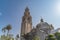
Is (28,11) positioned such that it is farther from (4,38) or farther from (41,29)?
(4,38)

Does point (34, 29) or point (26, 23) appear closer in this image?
point (34, 29)

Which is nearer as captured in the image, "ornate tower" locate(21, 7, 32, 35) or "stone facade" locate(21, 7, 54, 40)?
"stone facade" locate(21, 7, 54, 40)

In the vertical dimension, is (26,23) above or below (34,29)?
above

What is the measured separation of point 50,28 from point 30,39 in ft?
35.4

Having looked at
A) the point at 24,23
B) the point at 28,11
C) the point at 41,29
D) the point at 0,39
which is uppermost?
the point at 28,11

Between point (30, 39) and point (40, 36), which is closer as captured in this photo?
point (40, 36)

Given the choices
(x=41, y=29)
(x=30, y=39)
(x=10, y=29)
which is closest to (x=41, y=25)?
(x=41, y=29)

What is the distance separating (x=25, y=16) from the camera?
7269cm

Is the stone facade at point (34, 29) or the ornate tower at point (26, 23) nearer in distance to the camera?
the stone facade at point (34, 29)

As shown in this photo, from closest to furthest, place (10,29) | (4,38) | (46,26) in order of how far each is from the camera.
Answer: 1. (4,38)
2. (46,26)
3. (10,29)

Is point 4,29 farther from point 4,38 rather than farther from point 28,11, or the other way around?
point 28,11

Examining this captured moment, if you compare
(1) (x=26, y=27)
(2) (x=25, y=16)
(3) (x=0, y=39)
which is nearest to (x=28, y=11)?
(2) (x=25, y=16)

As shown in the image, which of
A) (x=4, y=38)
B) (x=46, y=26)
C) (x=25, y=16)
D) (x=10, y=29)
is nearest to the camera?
(x=4, y=38)

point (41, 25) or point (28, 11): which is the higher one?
point (28, 11)
